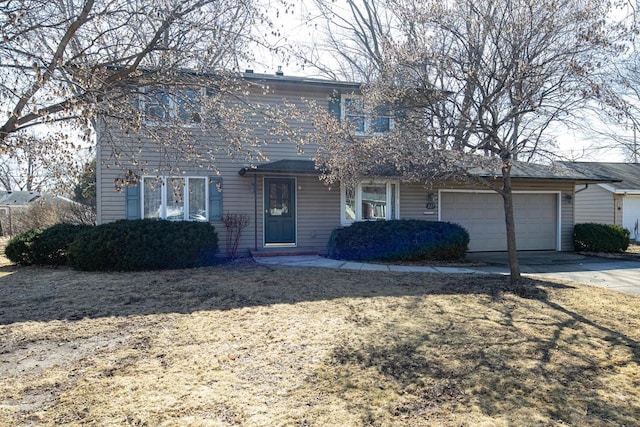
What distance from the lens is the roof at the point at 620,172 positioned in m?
17.7

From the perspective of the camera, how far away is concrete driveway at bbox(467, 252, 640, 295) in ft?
26.9

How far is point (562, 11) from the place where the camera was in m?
6.07

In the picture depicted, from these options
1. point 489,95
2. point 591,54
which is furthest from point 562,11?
point 489,95

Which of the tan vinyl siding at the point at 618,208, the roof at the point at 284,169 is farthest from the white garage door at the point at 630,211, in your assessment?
the roof at the point at 284,169

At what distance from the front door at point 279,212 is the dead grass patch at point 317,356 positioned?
478cm

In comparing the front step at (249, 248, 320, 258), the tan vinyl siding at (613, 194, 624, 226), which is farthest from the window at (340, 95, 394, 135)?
the tan vinyl siding at (613, 194, 624, 226)

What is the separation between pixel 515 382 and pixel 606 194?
19.1 meters

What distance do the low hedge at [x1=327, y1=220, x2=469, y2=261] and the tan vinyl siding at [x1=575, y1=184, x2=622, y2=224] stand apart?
10.9 metres

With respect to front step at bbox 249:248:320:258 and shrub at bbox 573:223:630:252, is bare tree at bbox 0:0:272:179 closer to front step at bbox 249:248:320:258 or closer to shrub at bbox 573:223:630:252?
front step at bbox 249:248:320:258

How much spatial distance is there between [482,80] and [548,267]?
5922 mm

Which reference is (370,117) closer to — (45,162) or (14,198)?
(45,162)

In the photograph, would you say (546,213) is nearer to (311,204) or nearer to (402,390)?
(311,204)

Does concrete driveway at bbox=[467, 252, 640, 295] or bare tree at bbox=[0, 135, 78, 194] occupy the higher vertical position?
bare tree at bbox=[0, 135, 78, 194]

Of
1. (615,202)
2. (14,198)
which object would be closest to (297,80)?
(615,202)
